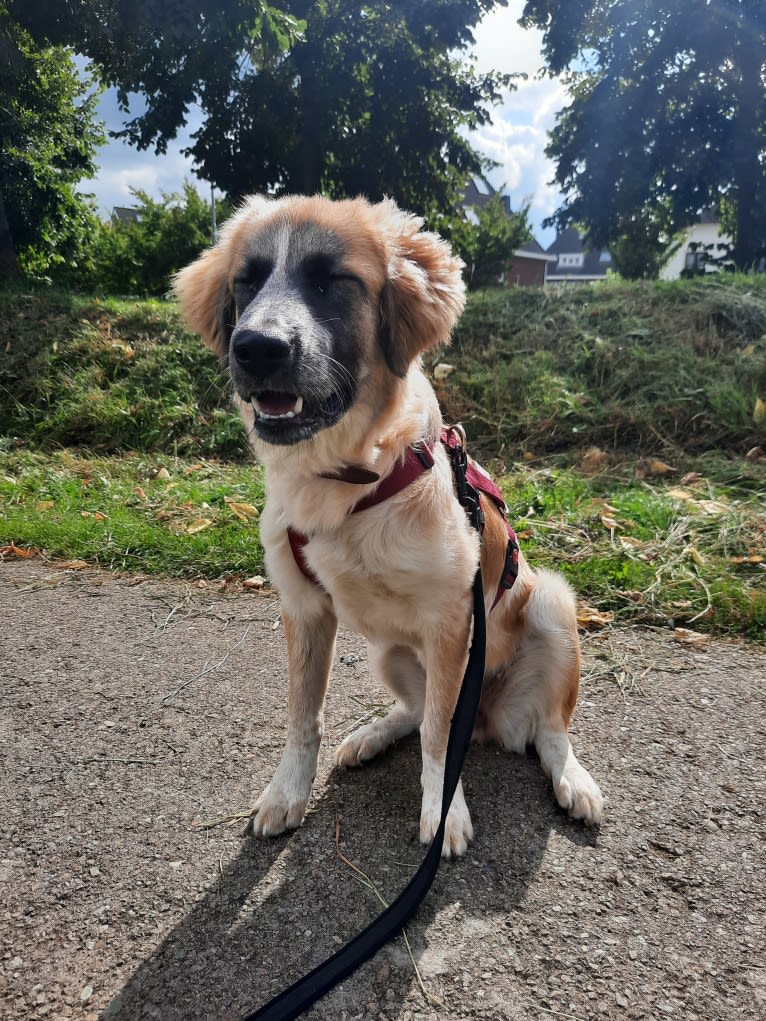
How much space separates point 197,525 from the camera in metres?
4.73

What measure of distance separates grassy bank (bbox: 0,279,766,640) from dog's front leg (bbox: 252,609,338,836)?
139 centimetres

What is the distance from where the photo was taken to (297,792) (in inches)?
82.9

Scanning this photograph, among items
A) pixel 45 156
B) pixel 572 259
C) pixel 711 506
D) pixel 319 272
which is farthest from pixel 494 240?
pixel 572 259

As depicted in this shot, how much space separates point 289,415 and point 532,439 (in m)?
4.70

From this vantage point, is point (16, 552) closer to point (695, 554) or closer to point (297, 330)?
point (297, 330)

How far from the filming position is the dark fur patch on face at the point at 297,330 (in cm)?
183

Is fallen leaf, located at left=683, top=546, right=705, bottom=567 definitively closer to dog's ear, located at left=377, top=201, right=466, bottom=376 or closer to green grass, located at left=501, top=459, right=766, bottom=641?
green grass, located at left=501, top=459, right=766, bottom=641

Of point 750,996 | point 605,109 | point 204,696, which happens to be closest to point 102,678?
point 204,696

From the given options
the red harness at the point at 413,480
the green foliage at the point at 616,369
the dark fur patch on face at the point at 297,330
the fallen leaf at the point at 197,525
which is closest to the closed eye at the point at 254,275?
the dark fur patch on face at the point at 297,330

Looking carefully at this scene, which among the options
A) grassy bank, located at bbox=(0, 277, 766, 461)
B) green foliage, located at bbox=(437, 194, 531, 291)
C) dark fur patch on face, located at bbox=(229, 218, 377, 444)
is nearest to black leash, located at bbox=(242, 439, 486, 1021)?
dark fur patch on face, located at bbox=(229, 218, 377, 444)

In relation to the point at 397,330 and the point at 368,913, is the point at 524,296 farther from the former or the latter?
the point at 368,913

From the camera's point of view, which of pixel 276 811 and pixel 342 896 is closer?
pixel 342 896

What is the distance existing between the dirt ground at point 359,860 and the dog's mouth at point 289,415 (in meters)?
1.24

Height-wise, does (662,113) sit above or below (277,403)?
above
